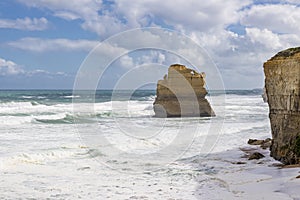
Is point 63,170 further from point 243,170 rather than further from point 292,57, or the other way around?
point 292,57

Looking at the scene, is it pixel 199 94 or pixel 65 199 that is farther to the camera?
pixel 199 94

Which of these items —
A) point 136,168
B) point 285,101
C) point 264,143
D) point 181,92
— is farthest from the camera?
point 181,92

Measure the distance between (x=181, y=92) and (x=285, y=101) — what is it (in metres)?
19.3

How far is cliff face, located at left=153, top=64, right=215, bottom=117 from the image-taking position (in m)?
29.8

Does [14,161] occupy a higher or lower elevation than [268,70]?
lower

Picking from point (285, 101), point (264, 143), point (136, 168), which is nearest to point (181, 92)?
point (264, 143)

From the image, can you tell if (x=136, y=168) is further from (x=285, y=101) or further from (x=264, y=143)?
(x=264, y=143)

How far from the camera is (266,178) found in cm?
922

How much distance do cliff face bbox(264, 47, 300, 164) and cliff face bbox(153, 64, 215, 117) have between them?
60.0 feet

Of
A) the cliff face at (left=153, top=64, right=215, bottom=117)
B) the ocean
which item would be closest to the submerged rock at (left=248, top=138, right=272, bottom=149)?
the ocean

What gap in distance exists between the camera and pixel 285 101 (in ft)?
35.0

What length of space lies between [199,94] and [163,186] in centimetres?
2185

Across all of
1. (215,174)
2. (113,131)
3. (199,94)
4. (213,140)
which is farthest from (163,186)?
(199,94)

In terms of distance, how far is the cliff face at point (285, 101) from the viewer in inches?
397
